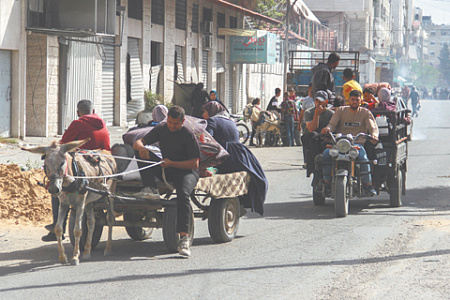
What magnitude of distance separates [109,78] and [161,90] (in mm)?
4574

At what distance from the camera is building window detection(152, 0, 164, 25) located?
29141 mm

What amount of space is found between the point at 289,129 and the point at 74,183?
Result: 1627 cm

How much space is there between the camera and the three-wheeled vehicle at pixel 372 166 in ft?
34.3

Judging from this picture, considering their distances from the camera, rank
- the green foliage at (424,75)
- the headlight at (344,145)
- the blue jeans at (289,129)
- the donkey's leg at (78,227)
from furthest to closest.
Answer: the green foliage at (424,75) < the blue jeans at (289,129) < the headlight at (344,145) < the donkey's leg at (78,227)

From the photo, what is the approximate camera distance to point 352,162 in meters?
10.6

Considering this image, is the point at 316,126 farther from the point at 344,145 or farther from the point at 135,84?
the point at 135,84

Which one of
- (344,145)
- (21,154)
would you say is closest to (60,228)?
(344,145)

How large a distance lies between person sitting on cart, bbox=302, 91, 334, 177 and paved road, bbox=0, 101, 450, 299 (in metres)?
0.86

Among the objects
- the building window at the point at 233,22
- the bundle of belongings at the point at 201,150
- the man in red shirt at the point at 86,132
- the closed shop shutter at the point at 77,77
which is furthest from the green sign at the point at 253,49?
the man in red shirt at the point at 86,132

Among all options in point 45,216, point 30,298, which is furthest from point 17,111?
point 30,298

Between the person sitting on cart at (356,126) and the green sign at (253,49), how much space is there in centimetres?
2585

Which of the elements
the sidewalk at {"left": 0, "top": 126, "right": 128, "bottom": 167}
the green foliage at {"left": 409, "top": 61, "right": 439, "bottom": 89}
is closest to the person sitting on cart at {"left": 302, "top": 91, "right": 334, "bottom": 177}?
the sidewalk at {"left": 0, "top": 126, "right": 128, "bottom": 167}

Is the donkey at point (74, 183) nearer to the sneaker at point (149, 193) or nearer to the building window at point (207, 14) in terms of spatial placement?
the sneaker at point (149, 193)

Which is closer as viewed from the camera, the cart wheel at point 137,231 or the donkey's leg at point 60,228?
the donkey's leg at point 60,228
